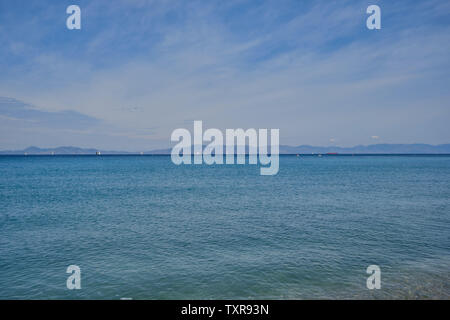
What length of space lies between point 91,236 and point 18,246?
15.2 ft

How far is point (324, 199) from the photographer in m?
37.5

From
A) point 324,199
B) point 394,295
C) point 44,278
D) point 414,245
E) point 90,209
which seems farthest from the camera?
point 324,199

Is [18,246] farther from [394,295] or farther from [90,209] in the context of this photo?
[394,295]

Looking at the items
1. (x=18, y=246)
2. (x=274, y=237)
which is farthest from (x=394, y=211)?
(x=18, y=246)

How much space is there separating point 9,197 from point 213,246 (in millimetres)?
37673

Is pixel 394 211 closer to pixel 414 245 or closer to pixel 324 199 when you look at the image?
pixel 324 199
